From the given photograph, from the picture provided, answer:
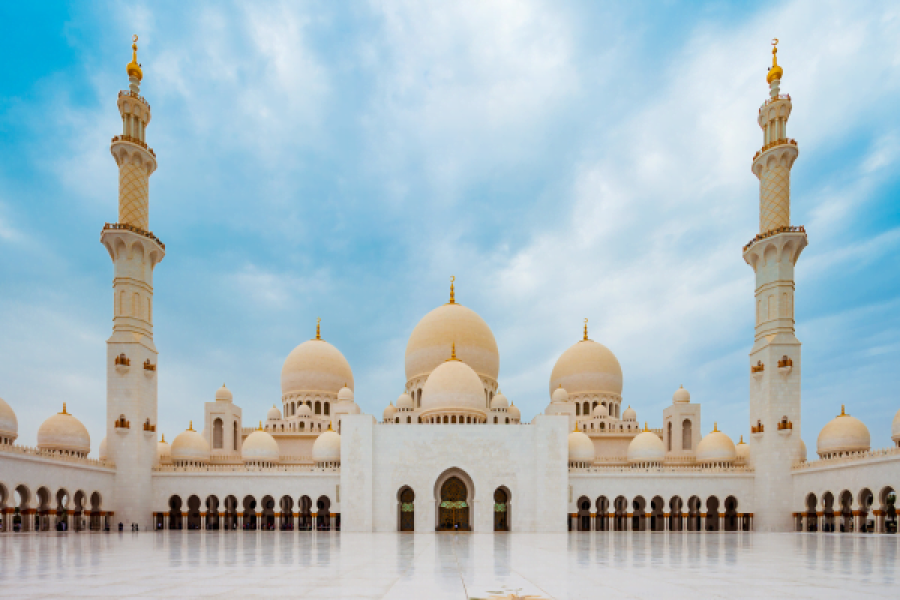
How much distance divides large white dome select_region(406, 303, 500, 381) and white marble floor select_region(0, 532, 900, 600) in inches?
959

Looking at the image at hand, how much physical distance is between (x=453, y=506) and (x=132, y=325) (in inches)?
711

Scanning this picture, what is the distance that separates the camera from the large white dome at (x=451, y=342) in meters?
39.9

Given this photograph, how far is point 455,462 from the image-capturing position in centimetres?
3281

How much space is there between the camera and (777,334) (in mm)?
32281

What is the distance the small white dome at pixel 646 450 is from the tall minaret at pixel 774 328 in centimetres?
468

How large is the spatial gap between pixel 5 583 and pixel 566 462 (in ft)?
88.9

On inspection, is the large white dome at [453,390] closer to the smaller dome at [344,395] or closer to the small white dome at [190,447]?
the smaller dome at [344,395]

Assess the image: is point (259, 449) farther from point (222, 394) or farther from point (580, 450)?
point (580, 450)

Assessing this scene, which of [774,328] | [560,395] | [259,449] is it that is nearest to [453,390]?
[560,395]

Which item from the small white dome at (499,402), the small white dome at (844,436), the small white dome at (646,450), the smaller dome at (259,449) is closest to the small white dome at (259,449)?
the smaller dome at (259,449)

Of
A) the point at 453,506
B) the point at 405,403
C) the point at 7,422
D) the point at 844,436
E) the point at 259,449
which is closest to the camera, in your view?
the point at 7,422

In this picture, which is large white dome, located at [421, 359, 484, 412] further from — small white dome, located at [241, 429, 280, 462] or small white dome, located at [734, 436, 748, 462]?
small white dome, located at [734, 436, 748, 462]

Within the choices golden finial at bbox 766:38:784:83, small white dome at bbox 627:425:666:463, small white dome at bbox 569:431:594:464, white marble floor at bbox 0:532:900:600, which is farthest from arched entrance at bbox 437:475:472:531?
golden finial at bbox 766:38:784:83

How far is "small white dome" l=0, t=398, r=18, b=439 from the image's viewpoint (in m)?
27.1
